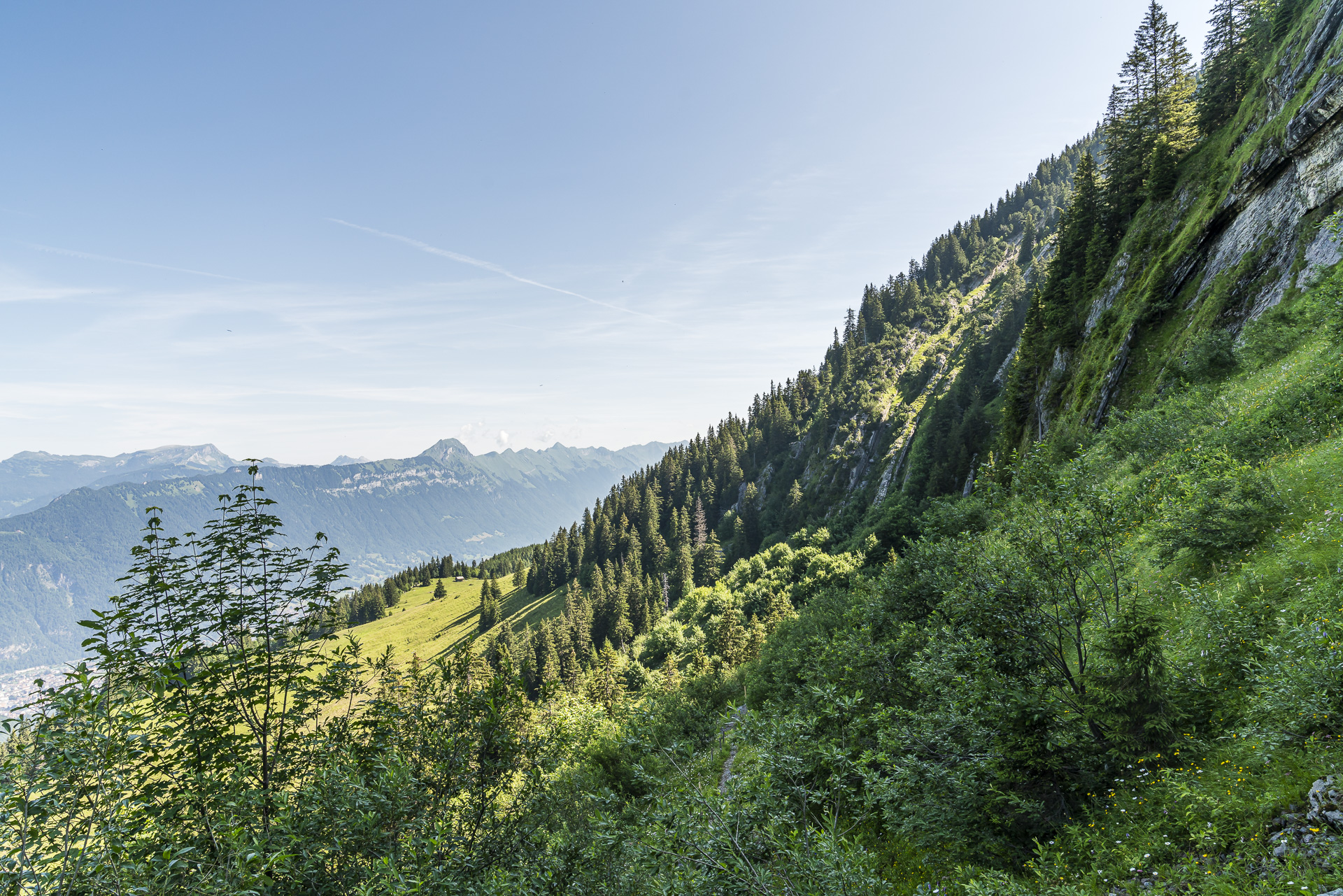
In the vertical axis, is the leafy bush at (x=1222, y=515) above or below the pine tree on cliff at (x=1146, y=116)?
below

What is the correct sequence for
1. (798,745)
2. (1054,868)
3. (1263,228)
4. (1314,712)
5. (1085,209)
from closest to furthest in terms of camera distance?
(1314,712) < (1054,868) < (798,745) < (1263,228) < (1085,209)

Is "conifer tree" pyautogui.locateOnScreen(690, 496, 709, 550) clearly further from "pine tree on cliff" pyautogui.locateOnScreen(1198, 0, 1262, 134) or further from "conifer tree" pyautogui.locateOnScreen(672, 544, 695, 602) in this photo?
"pine tree on cliff" pyautogui.locateOnScreen(1198, 0, 1262, 134)

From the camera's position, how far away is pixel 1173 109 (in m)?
50.2

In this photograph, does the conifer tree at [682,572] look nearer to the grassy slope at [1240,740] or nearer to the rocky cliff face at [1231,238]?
the rocky cliff face at [1231,238]

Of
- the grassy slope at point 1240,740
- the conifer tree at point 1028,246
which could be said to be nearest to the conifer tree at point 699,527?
the conifer tree at point 1028,246

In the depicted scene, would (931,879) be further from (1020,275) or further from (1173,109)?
(1020,275)

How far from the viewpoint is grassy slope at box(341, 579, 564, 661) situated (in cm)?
12500

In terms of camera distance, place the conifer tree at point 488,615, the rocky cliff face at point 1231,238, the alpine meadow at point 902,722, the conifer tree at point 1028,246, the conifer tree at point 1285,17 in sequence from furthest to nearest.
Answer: the conifer tree at point 1028,246 < the conifer tree at point 488,615 < the conifer tree at point 1285,17 < the rocky cliff face at point 1231,238 < the alpine meadow at point 902,722

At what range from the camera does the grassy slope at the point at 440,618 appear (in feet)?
410

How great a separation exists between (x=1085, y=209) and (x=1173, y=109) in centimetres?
1011

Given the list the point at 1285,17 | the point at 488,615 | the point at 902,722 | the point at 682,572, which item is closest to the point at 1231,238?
the point at 1285,17

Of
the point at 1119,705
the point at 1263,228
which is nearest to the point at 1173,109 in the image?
the point at 1263,228

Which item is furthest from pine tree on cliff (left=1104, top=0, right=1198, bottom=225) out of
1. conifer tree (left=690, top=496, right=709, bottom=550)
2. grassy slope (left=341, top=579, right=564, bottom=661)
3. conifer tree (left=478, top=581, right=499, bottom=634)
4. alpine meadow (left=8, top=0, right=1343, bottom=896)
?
conifer tree (left=478, top=581, right=499, bottom=634)

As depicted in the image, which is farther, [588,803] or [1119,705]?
[588,803]
